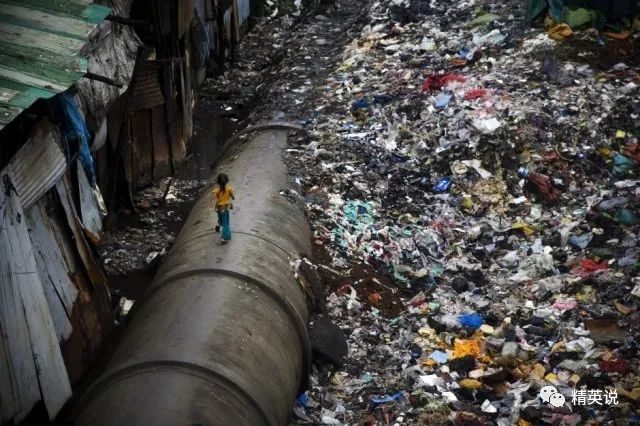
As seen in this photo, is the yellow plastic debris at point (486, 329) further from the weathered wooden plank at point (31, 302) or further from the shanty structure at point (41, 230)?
the weathered wooden plank at point (31, 302)

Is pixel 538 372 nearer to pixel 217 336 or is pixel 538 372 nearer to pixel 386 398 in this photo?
pixel 386 398

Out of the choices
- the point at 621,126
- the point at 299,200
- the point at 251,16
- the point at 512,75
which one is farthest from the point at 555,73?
the point at 251,16

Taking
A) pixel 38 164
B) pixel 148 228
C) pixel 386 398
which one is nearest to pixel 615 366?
pixel 386 398

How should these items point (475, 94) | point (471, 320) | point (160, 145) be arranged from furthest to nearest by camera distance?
point (160, 145) → point (475, 94) → point (471, 320)

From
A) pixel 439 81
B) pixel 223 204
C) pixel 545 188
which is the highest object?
pixel 223 204

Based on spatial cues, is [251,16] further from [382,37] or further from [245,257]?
[245,257]

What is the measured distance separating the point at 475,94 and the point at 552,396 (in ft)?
16.4

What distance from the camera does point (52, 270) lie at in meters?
6.17

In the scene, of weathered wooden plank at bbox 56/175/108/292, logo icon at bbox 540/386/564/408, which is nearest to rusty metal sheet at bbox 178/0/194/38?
weathered wooden plank at bbox 56/175/108/292

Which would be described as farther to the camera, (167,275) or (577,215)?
(577,215)

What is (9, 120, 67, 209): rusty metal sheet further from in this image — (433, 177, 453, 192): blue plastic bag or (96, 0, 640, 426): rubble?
(433, 177, 453, 192): blue plastic bag

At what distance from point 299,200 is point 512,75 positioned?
4239 mm

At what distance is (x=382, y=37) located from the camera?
12617 mm

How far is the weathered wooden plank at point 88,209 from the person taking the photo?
22.6ft
